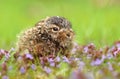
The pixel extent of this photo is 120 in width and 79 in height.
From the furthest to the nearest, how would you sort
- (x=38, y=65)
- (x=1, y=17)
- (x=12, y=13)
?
(x=12, y=13) < (x=1, y=17) < (x=38, y=65)

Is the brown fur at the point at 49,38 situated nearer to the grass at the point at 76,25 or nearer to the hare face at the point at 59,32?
the hare face at the point at 59,32

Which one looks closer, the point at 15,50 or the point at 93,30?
the point at 15,50

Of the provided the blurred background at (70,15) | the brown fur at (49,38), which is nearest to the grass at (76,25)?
the blurred background at (70,15)

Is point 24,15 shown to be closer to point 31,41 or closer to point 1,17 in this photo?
point 1,17

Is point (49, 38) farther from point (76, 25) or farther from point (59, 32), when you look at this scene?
point (76, 25)

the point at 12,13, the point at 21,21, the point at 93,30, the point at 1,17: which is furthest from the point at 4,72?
the point at 12,13

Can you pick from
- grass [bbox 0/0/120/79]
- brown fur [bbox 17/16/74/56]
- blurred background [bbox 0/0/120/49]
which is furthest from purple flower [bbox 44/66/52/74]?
blurred background [bbox 0/0/120/49]

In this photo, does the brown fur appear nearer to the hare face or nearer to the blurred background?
the hare face
